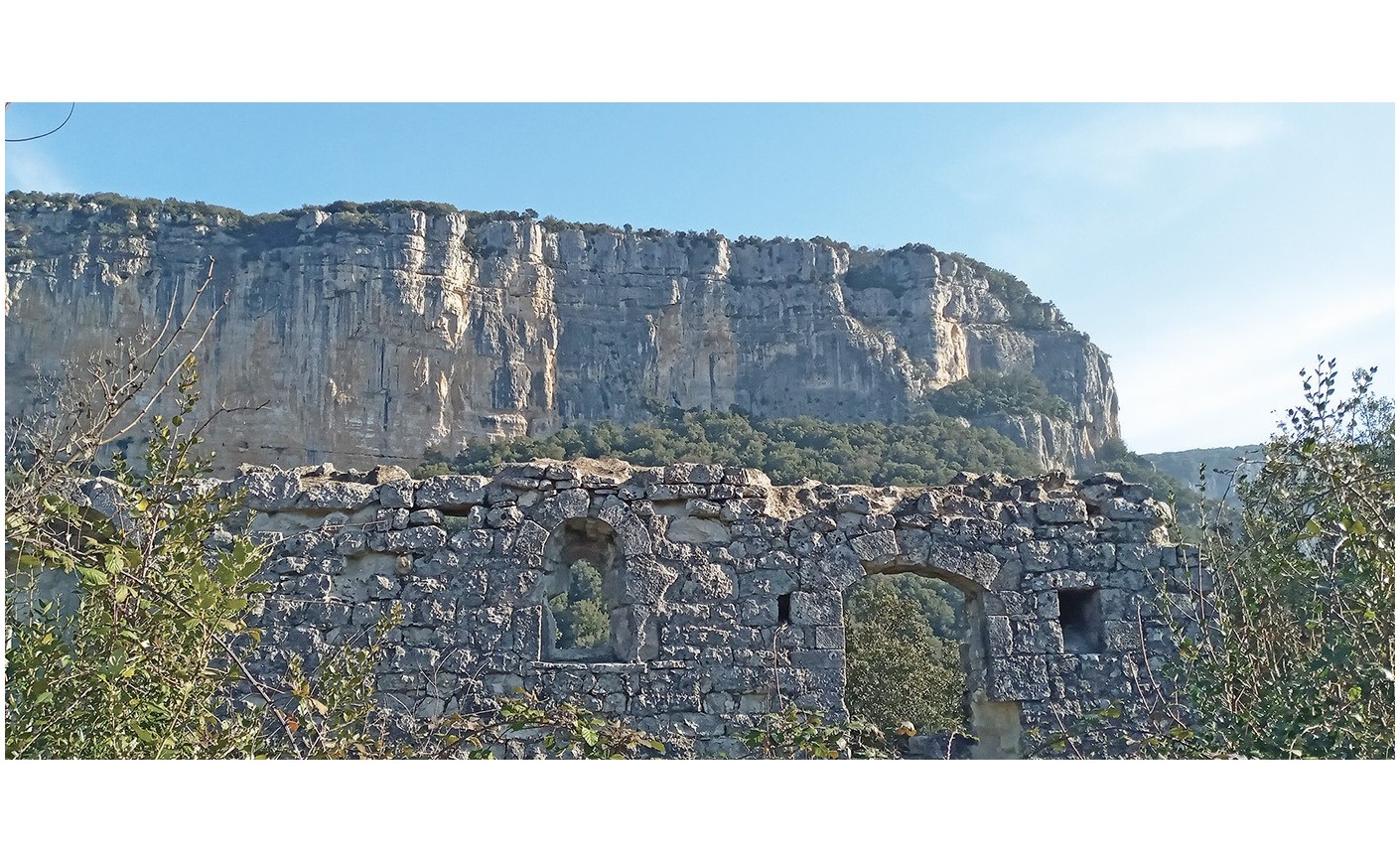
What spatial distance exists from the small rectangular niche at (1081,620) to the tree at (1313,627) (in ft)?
7.72

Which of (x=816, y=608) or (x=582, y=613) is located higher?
(x=816, y=608)

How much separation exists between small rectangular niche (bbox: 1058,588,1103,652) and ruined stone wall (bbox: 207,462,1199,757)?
29 millimetres

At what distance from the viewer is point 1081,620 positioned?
25.1 ft

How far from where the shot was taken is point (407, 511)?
24.1 feet

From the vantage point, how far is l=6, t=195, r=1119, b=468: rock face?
44062 mm

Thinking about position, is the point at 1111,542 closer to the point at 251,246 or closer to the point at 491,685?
the point at 491,685

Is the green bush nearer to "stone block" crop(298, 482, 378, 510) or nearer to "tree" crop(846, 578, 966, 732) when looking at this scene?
"tree" crop(846, 578, 966, 732)

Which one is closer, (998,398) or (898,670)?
(898,670)

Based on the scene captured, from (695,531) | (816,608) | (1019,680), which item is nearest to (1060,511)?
(1019,680)

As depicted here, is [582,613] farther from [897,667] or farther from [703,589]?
[703,589]

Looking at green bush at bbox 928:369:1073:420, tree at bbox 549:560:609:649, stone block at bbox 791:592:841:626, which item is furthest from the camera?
green bush at bbox 928:369:1073:420

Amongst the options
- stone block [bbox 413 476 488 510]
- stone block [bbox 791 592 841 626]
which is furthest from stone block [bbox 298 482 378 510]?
stone block [bbox 791 592 841 626]

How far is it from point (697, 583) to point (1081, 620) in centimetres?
284

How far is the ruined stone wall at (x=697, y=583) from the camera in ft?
23.1
